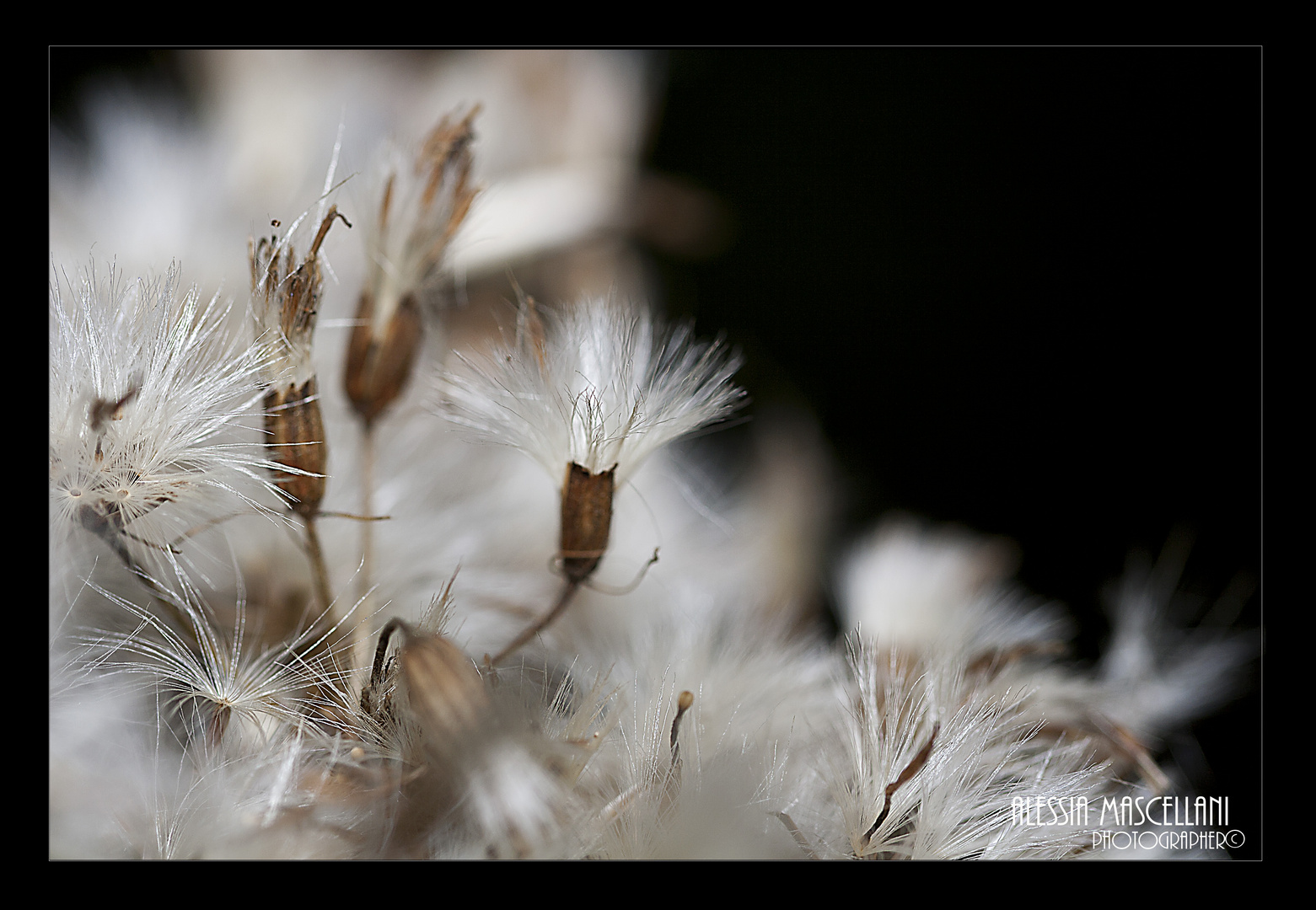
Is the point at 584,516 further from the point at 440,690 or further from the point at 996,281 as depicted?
the point at 996,281

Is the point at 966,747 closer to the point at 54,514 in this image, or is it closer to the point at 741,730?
the point at 741,730

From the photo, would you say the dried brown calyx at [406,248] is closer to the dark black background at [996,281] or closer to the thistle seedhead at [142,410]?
the thistle seedhead at [142,410]

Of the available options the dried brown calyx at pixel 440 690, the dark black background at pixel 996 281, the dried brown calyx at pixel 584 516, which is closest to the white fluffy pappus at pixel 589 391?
the dried brown calyx at pixel 584 516

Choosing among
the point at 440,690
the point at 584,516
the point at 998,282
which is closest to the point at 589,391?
the point at 584,516

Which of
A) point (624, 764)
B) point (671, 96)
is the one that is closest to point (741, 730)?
point (624, 764)

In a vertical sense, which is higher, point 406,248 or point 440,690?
point 406,248

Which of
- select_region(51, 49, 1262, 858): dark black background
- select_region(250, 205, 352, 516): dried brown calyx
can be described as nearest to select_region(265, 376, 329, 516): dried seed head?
select_region(250, 205, 352, 516): dried brown calyx
